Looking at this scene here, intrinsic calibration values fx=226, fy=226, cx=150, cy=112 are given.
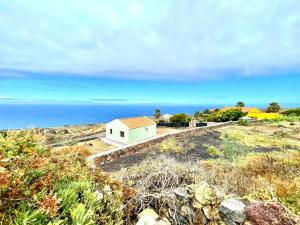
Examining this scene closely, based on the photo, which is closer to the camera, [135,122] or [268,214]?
[268,214]

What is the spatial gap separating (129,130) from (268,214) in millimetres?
22705

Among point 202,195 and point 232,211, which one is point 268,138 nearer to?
point 202,195

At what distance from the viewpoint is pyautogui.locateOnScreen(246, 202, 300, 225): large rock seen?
3.67m

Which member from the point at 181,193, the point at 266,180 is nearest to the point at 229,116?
the point at 266,180

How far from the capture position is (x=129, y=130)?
2605cm

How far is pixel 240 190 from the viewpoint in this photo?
510cm

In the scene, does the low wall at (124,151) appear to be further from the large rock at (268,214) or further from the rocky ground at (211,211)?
the large rock at (268,214)

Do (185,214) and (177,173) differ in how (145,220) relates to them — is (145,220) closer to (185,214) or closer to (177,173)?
(185,214)

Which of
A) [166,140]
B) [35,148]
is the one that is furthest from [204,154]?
[35,148]

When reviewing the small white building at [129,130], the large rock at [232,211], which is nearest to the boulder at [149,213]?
the large rock at [232,211]

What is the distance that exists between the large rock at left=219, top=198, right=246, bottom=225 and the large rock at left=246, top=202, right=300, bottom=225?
116mm

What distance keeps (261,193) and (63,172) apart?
152 inches

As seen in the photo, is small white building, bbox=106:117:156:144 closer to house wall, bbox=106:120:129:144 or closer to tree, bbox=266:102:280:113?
house wall, bbox=106:120:129:144

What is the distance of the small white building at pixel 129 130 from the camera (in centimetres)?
2636
